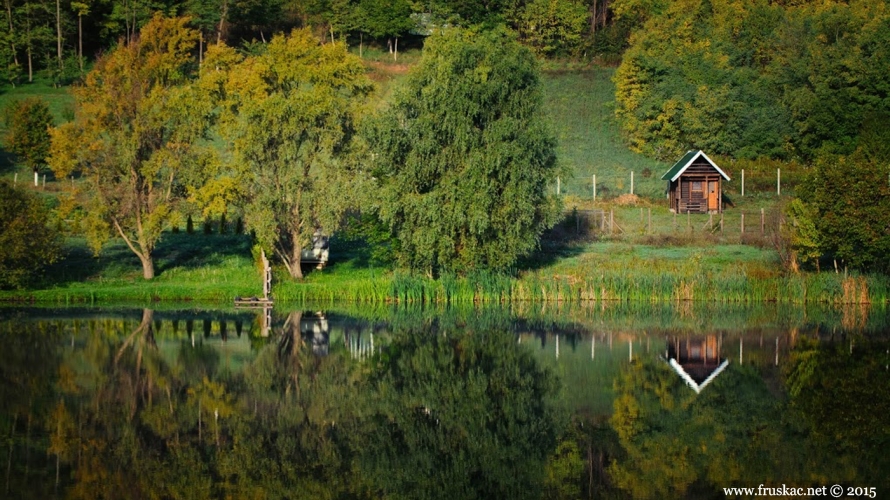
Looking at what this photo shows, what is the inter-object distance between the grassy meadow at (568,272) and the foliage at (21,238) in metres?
0.79

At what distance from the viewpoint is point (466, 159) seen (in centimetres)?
4275

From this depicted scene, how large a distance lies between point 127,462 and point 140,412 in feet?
12.6

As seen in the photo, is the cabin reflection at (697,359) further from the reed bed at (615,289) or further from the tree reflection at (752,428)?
the reed bed at (615,289)

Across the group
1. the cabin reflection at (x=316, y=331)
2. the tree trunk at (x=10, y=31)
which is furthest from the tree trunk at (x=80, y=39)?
the cabin reflection at (x=316, y=331)

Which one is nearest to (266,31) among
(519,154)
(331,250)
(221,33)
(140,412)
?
(221,33)

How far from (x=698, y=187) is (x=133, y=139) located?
29424 mm

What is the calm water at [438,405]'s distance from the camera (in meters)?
18.5

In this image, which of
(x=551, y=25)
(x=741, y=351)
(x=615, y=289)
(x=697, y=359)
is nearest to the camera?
(x=697, y=359)

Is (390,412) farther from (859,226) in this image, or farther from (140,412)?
(859,226)

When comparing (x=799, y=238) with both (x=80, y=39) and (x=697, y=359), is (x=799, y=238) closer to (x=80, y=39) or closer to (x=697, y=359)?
(x=697, y=359)

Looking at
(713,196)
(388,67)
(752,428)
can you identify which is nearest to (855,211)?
(713,196)

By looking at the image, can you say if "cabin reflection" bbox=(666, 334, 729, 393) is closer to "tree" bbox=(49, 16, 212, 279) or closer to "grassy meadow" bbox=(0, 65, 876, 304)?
"grassy meadow" bbox=(0, 65, 876, 304)

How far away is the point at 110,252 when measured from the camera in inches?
1930

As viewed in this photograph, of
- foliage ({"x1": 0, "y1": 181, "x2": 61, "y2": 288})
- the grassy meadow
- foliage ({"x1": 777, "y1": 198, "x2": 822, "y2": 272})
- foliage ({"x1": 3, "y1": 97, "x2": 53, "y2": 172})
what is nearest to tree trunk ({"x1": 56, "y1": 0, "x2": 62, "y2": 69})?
foliage ({"x1": 3, "y1": 97, "x2": 53, "y2": 172})
